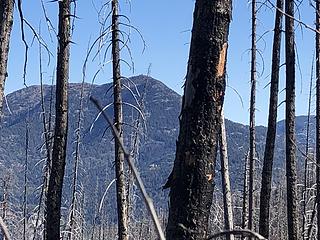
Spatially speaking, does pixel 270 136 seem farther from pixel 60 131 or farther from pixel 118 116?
pixel 60 131

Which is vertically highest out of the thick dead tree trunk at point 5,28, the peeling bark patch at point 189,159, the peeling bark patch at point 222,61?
the thick dead tree trunk at point 5,28

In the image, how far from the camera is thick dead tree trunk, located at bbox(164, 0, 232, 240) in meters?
3.15

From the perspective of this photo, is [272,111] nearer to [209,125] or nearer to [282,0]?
[282,0]

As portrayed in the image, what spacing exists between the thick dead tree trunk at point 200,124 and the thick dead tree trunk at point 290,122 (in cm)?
979

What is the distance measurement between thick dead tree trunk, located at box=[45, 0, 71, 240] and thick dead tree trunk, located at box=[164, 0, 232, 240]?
6.86 meters

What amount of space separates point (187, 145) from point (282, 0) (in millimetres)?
10696

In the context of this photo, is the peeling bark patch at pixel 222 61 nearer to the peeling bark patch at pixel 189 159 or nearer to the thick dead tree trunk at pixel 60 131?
the peeling bark patch at pixel 189 159

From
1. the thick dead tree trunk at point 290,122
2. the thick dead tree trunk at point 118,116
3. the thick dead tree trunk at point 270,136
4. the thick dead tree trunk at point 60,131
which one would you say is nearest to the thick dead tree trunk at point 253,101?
the thick dead tree trunk at point 270,136

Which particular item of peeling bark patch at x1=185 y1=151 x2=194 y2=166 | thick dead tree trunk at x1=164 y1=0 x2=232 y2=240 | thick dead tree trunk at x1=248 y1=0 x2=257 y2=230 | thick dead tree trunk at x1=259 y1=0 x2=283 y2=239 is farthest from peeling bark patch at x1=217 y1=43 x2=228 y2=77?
thick dead tree trunk at x1=248 y1=0 x2=257 y2=230

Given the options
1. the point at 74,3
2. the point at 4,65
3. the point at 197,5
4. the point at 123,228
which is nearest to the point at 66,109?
the point at 74,3

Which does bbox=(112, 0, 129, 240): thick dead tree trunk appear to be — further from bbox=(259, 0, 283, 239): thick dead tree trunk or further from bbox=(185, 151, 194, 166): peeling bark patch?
bbox=(185, 151, 194, 166): peeling bark patch

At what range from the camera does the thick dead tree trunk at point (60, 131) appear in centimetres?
986

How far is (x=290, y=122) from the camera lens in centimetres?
1308

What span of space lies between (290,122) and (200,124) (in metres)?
10.1
